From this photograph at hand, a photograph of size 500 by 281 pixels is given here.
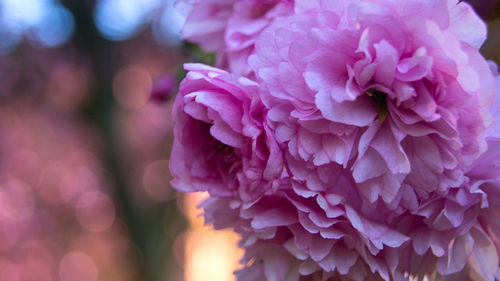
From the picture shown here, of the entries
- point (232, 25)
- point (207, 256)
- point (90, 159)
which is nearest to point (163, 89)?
point (232, 25)

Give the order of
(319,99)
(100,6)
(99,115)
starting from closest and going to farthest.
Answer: (319,99) < (100,6) < (99,115)

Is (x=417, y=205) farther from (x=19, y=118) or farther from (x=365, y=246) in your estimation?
(x=19, y=118)

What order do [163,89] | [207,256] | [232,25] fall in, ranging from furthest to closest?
1. [207,256]
2. [163,89]
3. [232,25]

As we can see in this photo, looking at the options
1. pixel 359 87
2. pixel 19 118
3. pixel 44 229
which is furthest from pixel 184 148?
pixel 44 229

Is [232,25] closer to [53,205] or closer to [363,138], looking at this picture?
[363,138]

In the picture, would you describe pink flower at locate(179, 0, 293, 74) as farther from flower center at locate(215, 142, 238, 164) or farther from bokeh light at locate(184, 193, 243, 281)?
bokeh light at locate(184, 193, 243, 281)

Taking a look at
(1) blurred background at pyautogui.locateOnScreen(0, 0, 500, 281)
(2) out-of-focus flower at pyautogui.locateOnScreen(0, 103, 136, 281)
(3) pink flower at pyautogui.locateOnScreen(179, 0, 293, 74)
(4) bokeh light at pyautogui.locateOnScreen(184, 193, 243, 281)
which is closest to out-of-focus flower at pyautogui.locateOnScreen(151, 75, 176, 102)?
(3) pink flower at pyautogui.locateOnScreen(179, 0, 293, 74)

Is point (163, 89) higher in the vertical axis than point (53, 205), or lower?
higher
